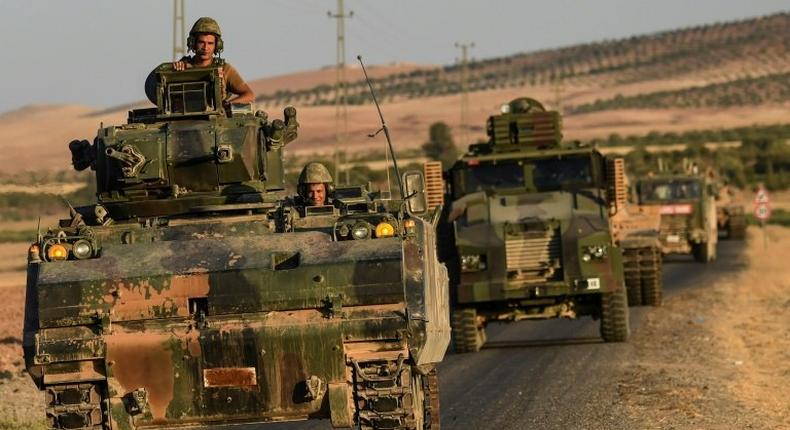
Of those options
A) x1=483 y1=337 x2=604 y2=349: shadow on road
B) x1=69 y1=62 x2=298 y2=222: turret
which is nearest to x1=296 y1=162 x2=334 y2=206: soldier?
x1=69 y1=62 x2=298 y2=222: turret

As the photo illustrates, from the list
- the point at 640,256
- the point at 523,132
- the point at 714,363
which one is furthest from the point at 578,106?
the point at 714,363

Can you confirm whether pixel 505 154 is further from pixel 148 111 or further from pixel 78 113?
pixel 78 113

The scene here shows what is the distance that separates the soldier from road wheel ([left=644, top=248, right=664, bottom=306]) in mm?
15808

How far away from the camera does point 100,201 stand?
1417cm

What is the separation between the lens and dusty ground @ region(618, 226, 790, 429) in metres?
16.3

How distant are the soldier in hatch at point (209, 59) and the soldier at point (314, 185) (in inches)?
54.7

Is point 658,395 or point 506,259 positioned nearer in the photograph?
point 658,395

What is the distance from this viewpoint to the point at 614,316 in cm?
2317

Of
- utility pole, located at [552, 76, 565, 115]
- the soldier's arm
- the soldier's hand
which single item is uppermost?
utility pole, located at [552, 76, 565, 115]

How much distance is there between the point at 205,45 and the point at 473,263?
853cm

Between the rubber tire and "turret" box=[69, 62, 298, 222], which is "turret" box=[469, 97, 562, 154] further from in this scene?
"turret" box=[69, 62, 298, 222]

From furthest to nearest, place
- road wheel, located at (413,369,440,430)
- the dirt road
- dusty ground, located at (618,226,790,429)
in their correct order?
1. dusty ground, located at (618,226,790,429)
2. the dirt road
3. road wheel, located at (413,369,440,430)

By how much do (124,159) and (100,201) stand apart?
0.57 meters

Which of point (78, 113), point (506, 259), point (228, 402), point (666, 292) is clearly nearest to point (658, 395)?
point (506, 259)
